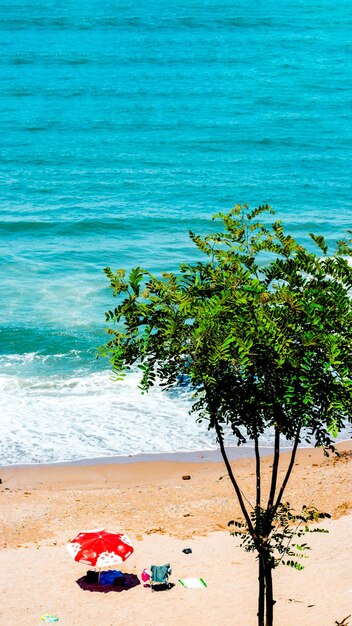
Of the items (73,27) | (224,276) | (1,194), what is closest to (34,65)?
(73,27)

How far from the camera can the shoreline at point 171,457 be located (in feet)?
70.3

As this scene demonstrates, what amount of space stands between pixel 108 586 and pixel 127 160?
3449 centimetres

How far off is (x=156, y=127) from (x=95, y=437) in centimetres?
3258

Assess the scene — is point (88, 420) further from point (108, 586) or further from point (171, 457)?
point (108, 586)

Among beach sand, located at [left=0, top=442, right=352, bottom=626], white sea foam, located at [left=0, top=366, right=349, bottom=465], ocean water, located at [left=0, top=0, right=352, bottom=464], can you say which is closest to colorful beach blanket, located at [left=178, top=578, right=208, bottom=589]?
beach sand, located at [left=0, top=442, right=352, bottom=626]

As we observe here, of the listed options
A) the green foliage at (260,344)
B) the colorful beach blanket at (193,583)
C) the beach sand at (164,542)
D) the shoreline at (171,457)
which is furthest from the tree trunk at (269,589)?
the shoreline at (171,457)

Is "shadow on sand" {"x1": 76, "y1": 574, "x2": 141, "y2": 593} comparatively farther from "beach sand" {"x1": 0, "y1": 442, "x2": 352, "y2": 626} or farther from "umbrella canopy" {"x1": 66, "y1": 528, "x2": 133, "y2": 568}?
"umbrella canopy" {"x1": 66, "y1": 528, "x2": 133, "y2": 568}

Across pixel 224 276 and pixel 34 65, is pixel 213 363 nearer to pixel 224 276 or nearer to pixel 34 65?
pixel 224 276

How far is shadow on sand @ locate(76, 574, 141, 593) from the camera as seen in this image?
15727mm

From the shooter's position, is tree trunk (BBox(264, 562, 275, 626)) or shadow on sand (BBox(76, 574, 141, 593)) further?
shadow on sand (BBox(76, 574, 141, 593))

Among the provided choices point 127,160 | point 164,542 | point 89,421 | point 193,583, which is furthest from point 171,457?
point 127,160

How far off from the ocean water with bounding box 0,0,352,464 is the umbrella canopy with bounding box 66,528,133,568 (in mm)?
5639

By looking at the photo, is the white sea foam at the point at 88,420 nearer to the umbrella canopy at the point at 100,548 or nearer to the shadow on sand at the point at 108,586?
the umbrella canopy at the point at 100,548

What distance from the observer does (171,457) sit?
857 inches
